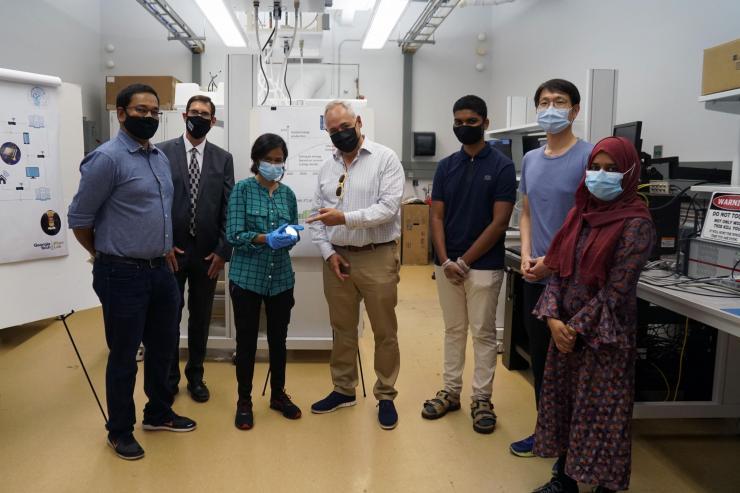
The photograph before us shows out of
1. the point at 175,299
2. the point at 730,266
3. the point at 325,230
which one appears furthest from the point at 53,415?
the point at 730,266

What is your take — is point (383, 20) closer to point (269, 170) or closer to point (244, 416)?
point (269, 170)

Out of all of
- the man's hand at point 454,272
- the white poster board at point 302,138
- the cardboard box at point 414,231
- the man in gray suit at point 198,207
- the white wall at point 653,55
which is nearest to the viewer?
the man's hand at point 454,272

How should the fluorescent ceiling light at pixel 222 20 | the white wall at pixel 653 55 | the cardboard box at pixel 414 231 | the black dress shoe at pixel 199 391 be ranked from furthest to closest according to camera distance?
the cardboard box at pixel 414 231
the fluorescent ceiling light at pixel 222 20
the white wall at pixel 653 55
the black dress shoe at pixel 199 391

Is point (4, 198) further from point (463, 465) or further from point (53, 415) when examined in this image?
point (463, 465)

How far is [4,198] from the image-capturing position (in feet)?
7.72

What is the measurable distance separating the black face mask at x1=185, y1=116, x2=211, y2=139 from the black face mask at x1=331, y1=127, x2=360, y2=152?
76 cm

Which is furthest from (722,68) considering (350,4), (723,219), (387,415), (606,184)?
(350,4)

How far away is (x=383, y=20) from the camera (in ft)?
18.0

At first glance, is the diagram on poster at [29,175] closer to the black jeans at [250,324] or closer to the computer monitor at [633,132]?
the black jeans at [250,324]

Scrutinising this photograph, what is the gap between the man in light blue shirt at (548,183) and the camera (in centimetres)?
212

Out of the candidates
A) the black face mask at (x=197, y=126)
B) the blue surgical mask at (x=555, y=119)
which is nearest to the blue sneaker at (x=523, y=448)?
the blue surgical mask at (x=555, y=119)

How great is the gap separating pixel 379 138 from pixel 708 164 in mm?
4968

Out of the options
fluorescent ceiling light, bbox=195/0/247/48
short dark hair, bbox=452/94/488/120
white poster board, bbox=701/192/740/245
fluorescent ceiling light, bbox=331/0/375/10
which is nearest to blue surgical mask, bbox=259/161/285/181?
short dark hair, bbox=452/94/488/120

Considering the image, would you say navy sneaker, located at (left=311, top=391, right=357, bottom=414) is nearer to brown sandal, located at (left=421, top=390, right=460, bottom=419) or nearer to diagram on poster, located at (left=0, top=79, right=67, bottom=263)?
brown sandal, located at (left=421, top=390, right=460, bottom=419)
